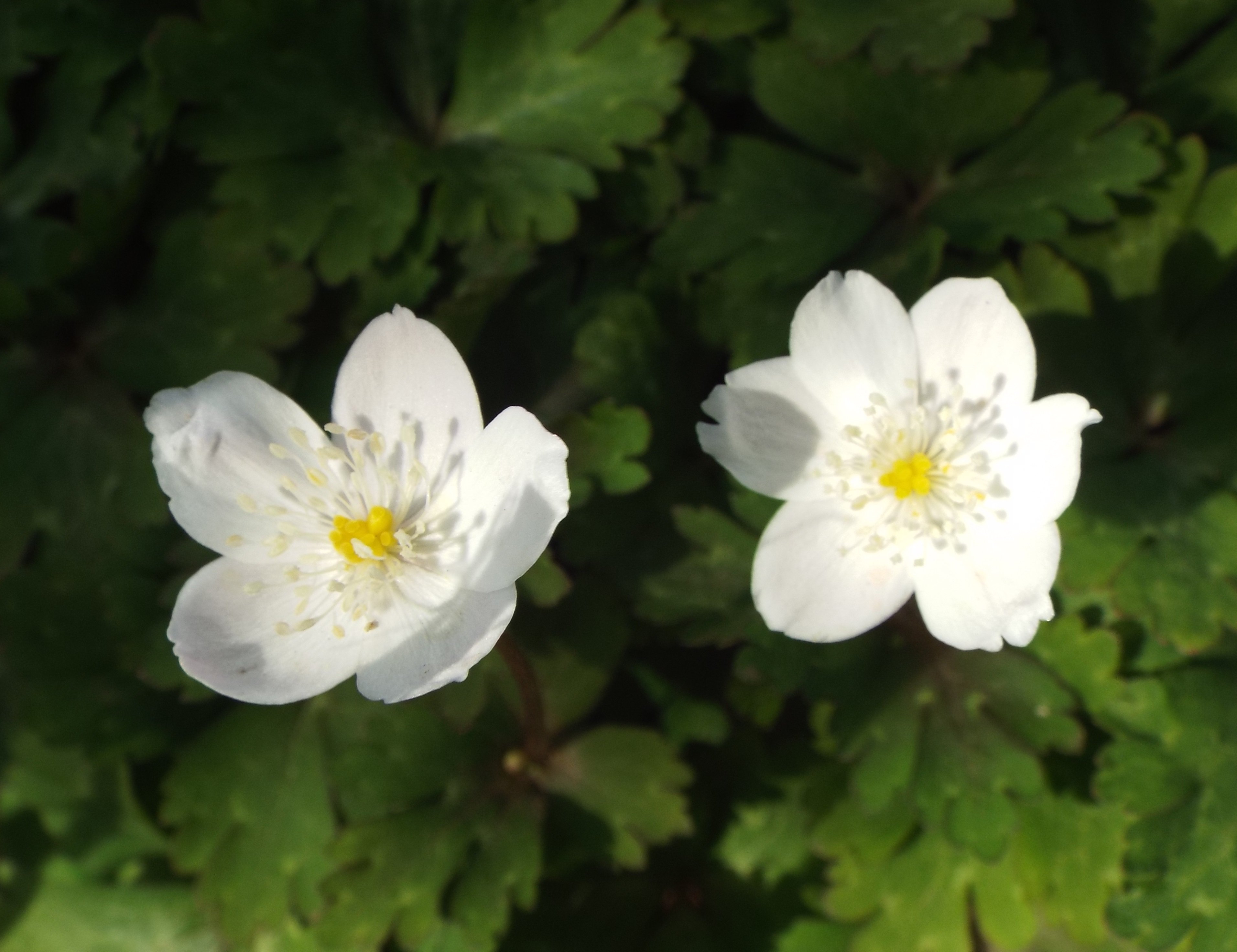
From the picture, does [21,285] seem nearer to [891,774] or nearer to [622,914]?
[622,914]

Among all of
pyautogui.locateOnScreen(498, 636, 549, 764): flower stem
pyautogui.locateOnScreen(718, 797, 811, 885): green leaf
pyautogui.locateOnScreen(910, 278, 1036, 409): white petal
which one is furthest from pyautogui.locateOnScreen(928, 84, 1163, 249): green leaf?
pyautogui.locateOnScreen(718, 797, 811, 885): green leaf

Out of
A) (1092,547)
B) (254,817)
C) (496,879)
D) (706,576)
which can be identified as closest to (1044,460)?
(1092,547)

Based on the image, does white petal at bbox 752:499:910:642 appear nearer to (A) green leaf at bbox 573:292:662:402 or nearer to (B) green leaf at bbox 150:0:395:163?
(A) green leaf at bbox 573:292:662:402

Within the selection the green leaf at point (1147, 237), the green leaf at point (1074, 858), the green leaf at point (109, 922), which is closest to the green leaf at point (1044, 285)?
the green leaf at point (1147, 237)

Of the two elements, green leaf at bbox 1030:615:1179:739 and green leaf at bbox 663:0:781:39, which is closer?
green leaf at bbox 1030:615:1179:739

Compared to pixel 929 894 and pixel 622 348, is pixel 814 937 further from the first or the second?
pixel 622 348

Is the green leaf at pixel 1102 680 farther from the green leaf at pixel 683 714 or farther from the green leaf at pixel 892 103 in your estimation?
the green leaf at pixel 892 103

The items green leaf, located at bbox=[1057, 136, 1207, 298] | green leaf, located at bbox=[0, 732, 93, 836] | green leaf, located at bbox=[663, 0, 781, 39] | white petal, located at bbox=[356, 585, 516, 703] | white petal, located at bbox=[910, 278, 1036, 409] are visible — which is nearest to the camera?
white petal, located at bbox=[356, 585, 516, 703]

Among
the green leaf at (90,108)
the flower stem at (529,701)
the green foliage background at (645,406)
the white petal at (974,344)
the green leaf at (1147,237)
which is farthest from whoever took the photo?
the green leaf at (90,108)
